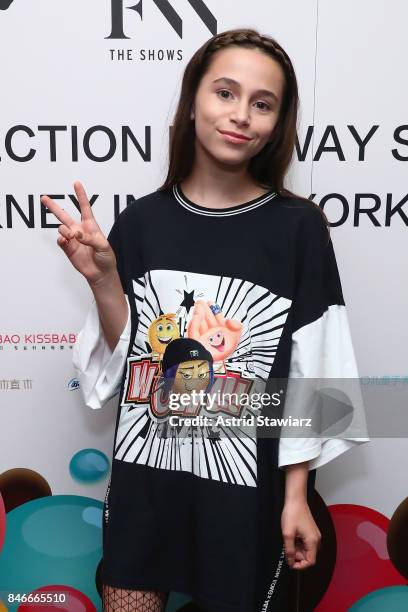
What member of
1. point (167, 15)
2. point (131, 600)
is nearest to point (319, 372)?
point (131, 600)

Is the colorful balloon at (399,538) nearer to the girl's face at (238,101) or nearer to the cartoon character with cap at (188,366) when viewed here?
the cartoon character with cap at (188,366)

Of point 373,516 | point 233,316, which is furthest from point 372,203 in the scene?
point 373,516

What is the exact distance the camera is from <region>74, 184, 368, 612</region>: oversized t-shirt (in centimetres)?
112

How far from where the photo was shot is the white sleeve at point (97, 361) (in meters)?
1.20

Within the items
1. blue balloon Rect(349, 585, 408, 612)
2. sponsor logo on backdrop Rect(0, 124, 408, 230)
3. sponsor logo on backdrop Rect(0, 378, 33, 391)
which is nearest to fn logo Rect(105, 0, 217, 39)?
sponsor logo on backdrop Rect(0, 124, 408, 230)

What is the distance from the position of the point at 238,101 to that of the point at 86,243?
0.33 meters

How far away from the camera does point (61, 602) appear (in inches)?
59.8

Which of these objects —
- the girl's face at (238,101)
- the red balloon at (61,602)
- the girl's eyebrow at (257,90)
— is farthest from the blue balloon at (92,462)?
the girl's eyebrow at (257,90)

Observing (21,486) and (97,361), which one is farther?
(21,486)

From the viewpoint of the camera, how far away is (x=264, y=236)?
112cm

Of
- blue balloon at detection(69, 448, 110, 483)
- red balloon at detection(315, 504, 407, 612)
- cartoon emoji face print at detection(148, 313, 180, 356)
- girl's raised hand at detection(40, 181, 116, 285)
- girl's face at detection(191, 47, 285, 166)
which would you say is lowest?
red balloon at detection(315, 504, 407, 612)

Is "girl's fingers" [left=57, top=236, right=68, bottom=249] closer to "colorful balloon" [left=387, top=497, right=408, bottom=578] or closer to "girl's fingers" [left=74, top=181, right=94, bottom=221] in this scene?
"girl's fingers" [left=74, top=181, right=94, bottom=221]

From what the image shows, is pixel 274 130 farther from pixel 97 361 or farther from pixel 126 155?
pixel 97 361

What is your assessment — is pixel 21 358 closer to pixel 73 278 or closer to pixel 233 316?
pixel 73 278
